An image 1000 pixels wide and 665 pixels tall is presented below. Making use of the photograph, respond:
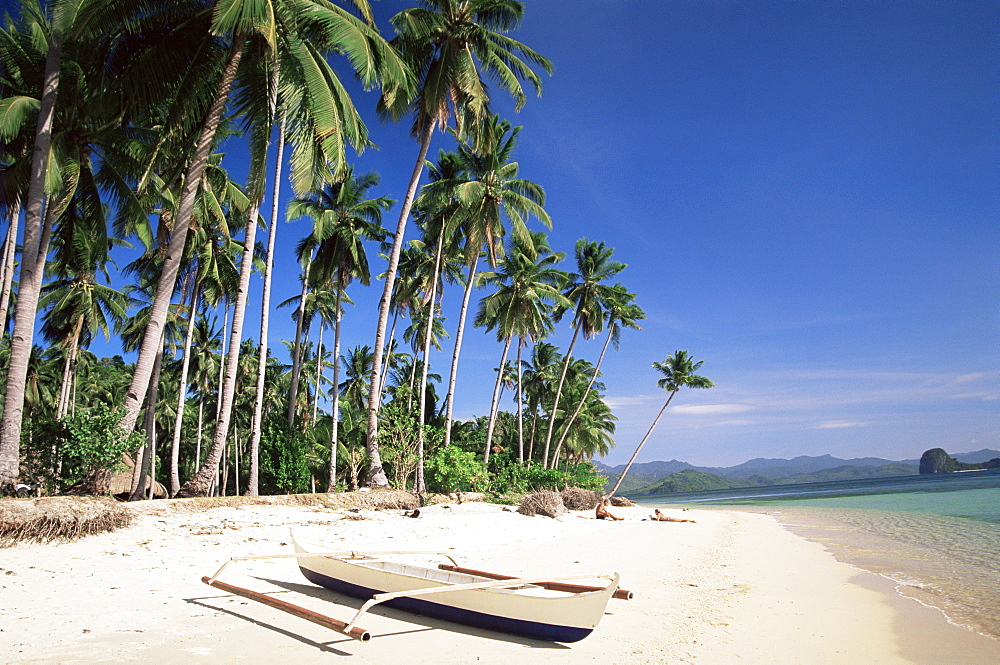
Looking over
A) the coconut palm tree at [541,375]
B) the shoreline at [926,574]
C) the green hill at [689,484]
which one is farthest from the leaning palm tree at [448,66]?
the green hill at [689,484]

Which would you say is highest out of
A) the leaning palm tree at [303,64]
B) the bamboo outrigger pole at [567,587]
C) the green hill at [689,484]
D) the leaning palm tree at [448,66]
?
the leaning palm tree at [448,66]

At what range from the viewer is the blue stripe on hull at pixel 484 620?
4621 mm

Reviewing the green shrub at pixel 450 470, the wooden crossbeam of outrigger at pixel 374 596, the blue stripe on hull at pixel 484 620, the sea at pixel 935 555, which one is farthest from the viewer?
the green shrub at pixel 450 470

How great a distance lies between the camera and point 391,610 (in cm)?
572

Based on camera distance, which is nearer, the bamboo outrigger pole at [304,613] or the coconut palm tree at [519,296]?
the bamboo outrigger pole at [304,613]

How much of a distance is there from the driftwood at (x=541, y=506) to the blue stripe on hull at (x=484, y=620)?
39.6 ft

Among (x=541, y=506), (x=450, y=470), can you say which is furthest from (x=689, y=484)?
(x=541, y=506)

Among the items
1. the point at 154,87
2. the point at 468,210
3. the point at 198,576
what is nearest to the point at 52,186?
the point at 154,87

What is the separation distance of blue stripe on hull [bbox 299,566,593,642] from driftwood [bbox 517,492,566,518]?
12.1m

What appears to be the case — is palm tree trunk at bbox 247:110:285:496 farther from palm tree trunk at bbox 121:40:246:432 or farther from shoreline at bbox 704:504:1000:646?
shoreline at bbox 704:504:1000:646

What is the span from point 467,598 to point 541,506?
13.3 m

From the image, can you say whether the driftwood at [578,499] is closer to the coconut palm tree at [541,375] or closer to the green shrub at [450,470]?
the green shrub at [450,470]

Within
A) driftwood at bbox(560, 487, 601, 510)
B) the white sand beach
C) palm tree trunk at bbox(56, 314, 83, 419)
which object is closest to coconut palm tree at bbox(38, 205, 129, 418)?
palm tree trunk at bbox(56, 314, 83, 419)

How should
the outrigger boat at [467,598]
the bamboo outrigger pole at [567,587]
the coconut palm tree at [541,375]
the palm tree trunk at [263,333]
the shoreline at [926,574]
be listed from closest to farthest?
the outrigger boat at [467,598], the bamboo outrigger pole at [567,587], the shoreline at [926,574], the palm tree trunk at [263,333], the coconut palm tree at [541,375]
